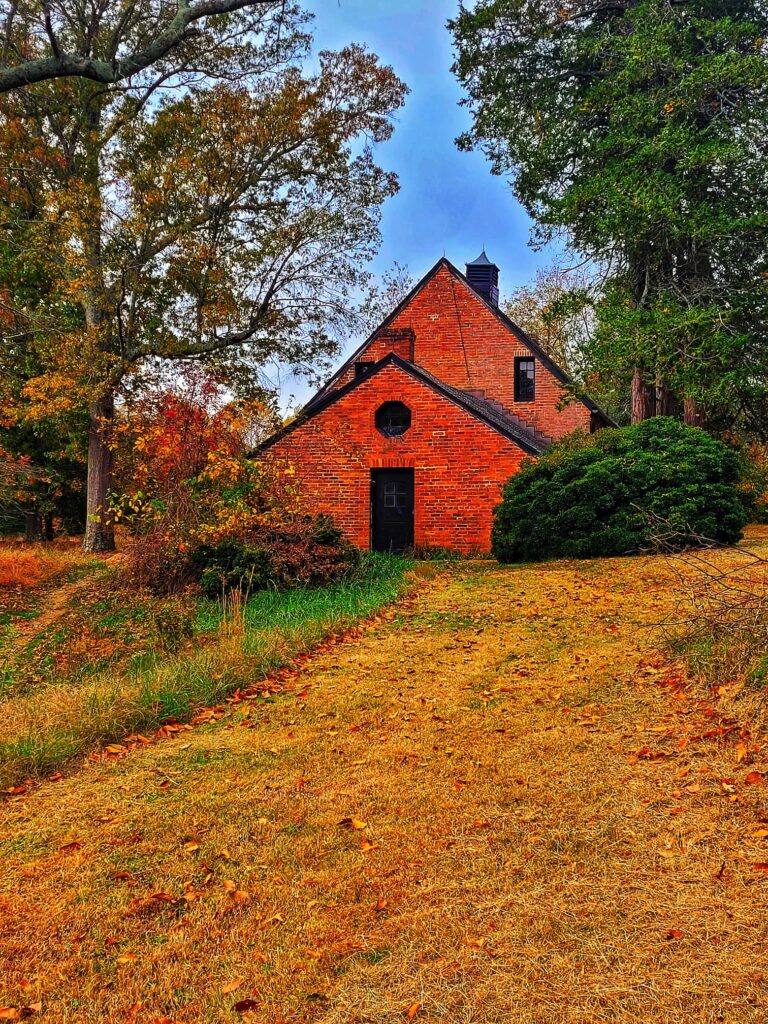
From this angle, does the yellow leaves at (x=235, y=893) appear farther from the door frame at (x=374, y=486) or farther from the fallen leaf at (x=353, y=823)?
the door frame at (x=374, y=486)

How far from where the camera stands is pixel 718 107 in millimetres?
17359

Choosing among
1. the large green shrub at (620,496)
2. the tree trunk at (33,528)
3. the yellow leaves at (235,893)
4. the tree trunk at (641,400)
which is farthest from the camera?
the tree trunk at (33,528)

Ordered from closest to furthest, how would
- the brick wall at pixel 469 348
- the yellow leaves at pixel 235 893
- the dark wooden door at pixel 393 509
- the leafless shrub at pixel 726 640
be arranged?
the yellow leaves at pixel 235 893
the leafless shrub at pixel 726 640
the dark wooden door at pixel 393 509
the brick wall at pixel 469 348

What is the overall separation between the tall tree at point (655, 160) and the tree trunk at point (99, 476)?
42.2ft

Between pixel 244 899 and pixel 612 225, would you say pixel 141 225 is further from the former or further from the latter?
pixel 244 899

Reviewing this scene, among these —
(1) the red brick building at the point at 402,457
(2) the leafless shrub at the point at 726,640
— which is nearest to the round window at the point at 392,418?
(1) the red brick building at the point at 402,457

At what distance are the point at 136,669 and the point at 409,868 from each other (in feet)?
15.3

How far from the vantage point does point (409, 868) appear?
12.0 feet

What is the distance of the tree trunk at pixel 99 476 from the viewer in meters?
19.5

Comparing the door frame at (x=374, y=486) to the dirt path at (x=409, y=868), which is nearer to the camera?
the dirt path at (x=409, y=868)

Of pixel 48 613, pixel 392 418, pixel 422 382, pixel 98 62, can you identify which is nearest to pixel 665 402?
pixel 422 382

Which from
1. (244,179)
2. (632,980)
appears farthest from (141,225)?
(632,980)

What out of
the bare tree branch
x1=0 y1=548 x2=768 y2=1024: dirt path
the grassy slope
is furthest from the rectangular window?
x1=0 y1=548 x2=768 y2=1024: dirt path

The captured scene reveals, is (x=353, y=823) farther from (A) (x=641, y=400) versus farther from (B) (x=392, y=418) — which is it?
(A) (x=641, y=400)
